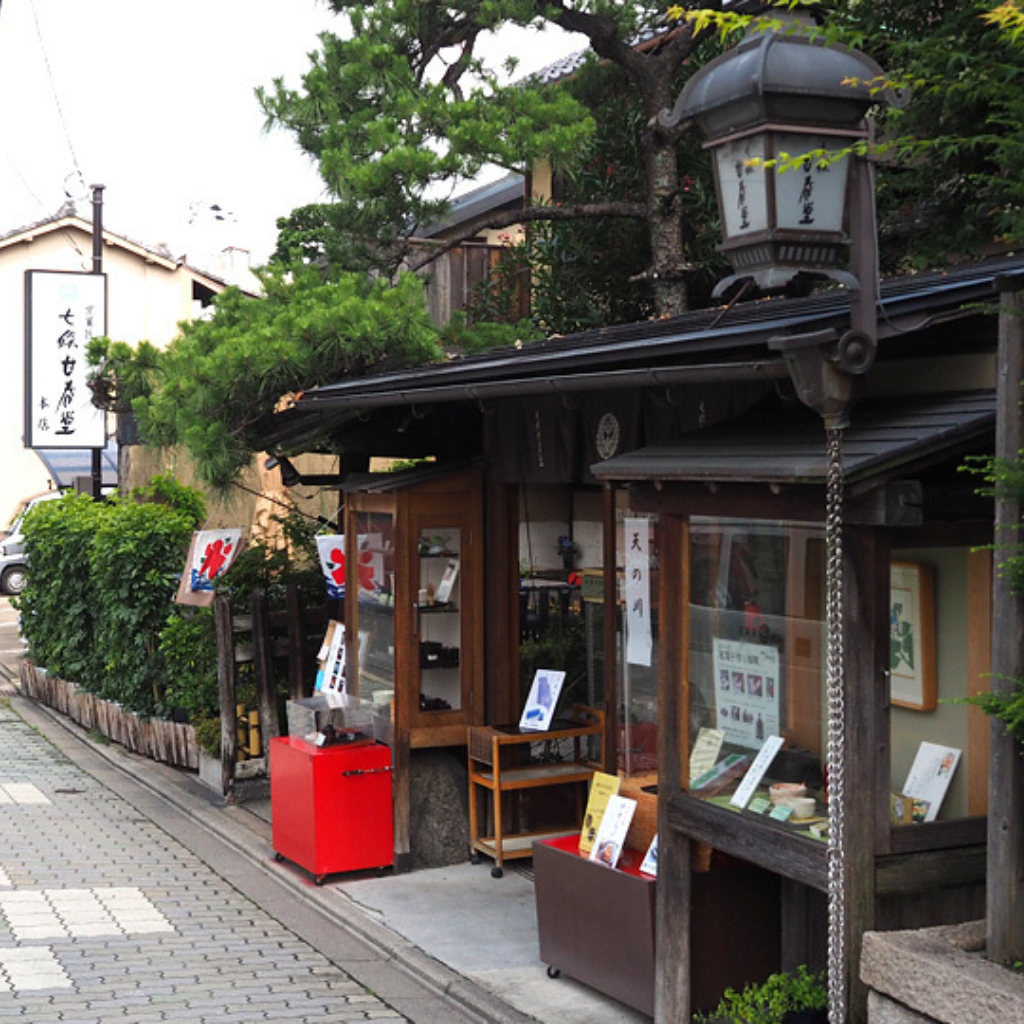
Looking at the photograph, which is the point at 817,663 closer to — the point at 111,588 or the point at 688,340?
the point at 688,340

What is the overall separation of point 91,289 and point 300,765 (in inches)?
506

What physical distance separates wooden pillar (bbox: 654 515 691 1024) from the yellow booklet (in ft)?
3.00

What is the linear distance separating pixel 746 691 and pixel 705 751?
368 millimetres

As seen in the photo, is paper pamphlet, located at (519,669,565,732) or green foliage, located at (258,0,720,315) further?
green foliage, located at (258,0,720,315)

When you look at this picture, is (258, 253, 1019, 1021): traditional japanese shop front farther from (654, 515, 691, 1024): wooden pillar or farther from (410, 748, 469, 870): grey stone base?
(410, 748, 469, 870): grey stone base

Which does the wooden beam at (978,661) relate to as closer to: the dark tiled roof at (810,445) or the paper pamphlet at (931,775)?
the paper pamphlet at (931,775)

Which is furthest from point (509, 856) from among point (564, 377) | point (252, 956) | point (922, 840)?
point (922, 840)

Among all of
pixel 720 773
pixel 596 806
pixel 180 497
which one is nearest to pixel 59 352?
pixel 180 497

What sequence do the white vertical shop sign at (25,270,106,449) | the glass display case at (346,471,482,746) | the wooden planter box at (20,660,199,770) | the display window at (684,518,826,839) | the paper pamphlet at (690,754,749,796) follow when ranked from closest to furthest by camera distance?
the display window at (684,518,826,839)
the paper pamphlet at (690,754,749,796)
the glass display case at (346,471,482,746)
the wooden planter box at (20,660,199,770)
the white vertical shop sign at (25,270,106,449)

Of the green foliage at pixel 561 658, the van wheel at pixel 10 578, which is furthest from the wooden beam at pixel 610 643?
the van wheel at pixel 10 578

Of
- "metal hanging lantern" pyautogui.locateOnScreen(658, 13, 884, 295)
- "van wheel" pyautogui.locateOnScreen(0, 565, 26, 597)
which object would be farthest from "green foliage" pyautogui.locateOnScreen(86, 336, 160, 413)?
"van wheel" pyautogui.locateOnScreen(0, 565, 26, 597)

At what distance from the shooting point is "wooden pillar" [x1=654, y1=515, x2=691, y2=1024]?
658 cm

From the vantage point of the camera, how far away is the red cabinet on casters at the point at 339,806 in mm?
9852

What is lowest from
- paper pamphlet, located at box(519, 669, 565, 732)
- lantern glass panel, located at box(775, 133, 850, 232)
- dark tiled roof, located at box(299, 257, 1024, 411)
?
paper pamphlet, located at box(519, 669, 565, 732)
